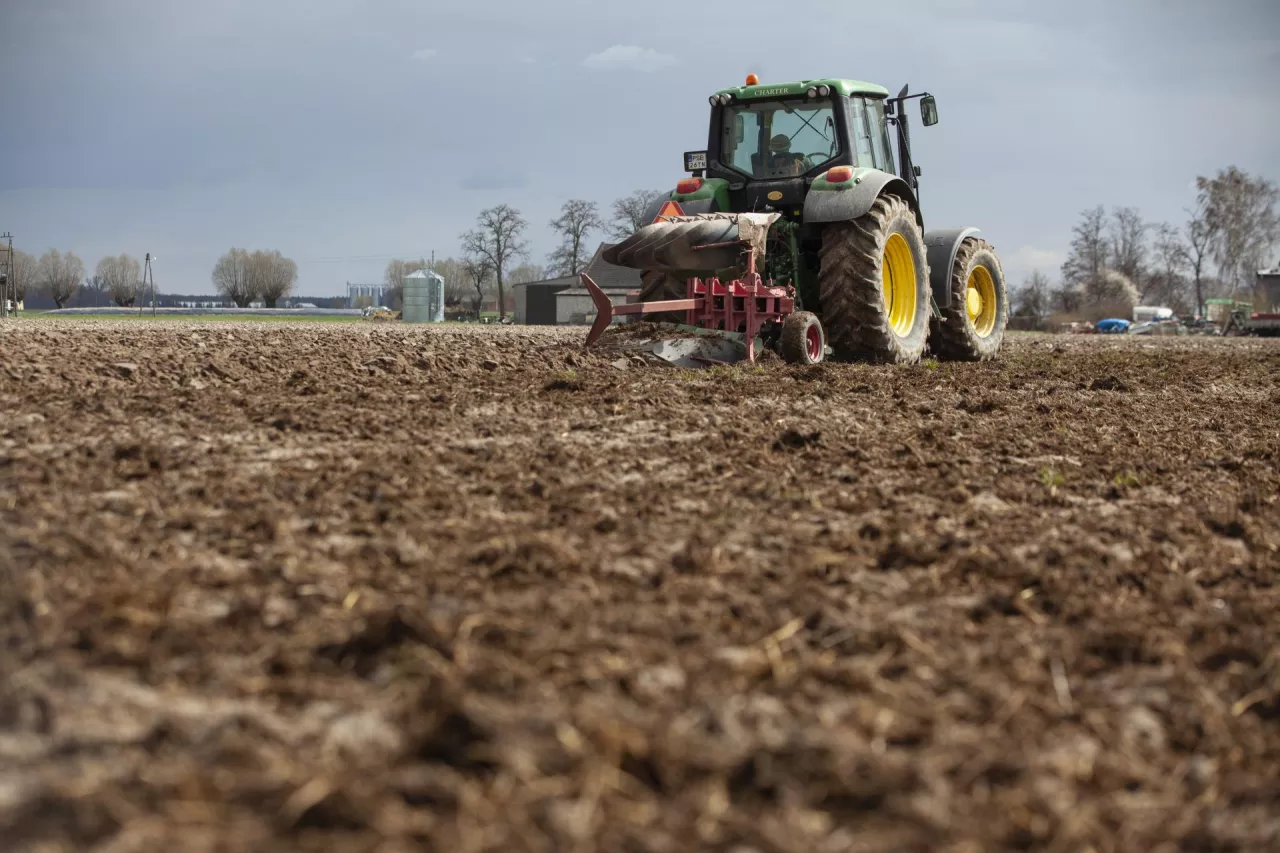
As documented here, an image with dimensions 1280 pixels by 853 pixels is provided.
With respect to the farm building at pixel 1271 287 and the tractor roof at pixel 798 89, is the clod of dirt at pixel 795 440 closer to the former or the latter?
the tractor roof at pixel 798 89

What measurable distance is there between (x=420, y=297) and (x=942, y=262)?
144 feet

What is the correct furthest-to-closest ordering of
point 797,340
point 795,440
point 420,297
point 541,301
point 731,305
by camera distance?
point 541,301 → point 420,297 → point 731,305 → point 797,340 → point 795,440

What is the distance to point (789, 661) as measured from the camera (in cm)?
248

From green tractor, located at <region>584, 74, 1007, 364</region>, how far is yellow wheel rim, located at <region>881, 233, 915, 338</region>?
0.01 metres

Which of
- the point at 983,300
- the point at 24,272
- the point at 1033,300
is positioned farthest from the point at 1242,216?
the point at 24,272

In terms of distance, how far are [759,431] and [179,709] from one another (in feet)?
12.6

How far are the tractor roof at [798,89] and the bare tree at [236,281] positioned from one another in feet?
297

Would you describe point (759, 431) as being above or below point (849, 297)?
below

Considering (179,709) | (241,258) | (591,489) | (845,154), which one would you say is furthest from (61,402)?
(241,258)

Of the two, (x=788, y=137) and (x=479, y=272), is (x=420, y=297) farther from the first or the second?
(x=788, y=137)

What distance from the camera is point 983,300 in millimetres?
12766

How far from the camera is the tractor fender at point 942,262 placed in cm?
1130

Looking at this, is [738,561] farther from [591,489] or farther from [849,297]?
[849,297]

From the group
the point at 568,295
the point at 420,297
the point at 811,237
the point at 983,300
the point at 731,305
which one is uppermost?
the point at 568,295
